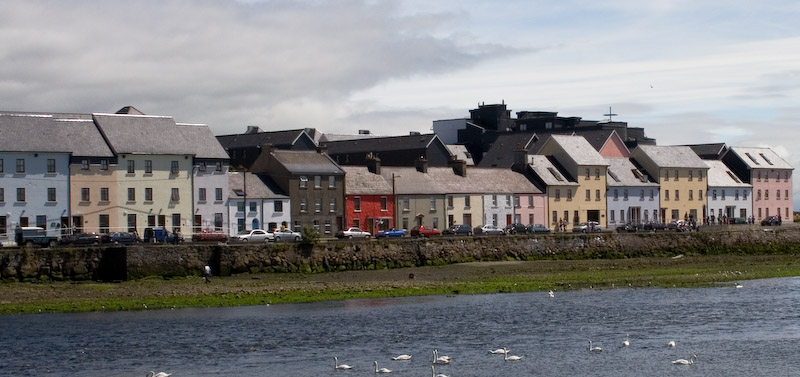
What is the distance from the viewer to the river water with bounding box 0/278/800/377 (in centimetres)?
3531

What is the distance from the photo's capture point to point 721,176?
127375 millimetres

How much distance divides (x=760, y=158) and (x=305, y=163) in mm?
67079

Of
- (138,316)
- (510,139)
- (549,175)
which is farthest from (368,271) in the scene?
(510,139)

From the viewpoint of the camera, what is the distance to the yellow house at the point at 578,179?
108625 millimetres

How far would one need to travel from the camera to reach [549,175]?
108 meters

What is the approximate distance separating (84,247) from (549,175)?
56934 mm

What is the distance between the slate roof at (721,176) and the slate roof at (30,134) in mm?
74844

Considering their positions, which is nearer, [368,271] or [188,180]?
[368,271]

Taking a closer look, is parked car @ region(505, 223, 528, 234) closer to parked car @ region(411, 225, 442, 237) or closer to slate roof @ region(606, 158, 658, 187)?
parked car @ region(411, 225, 442, 237)

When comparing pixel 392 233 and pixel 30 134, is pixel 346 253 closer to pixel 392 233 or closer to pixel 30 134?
pixel 392 233

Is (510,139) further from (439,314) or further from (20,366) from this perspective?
(20,366)

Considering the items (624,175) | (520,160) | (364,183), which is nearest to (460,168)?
(520,160)

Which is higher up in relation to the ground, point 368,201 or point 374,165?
point 374,165

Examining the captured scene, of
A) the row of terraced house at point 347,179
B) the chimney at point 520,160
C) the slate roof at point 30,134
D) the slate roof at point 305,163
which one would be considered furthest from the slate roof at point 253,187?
the chimney at point 520,160
